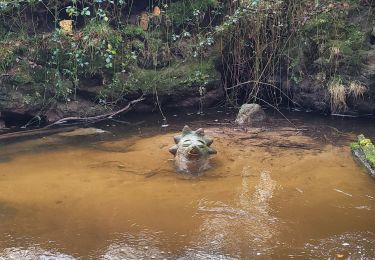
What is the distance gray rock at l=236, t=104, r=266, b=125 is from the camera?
23.6ft

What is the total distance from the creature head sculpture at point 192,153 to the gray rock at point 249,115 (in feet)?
5.46

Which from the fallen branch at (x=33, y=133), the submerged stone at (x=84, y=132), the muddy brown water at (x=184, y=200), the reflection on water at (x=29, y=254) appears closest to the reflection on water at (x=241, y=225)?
the muddy brown water at (x=184, y=200)

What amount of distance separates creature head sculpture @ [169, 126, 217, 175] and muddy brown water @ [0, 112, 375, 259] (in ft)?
0.39

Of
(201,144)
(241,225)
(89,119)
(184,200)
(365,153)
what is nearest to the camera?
(241,225)

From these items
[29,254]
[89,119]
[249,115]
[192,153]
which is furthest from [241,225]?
[89,119]

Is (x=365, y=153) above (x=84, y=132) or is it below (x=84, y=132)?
below

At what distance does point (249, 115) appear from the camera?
720 cm

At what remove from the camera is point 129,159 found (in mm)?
5633

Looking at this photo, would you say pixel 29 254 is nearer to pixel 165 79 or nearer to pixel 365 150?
pixel 365 150

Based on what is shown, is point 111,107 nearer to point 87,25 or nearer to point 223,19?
point 87,25

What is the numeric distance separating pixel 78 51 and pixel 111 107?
1.09 meters

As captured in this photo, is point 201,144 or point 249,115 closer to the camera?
point 201,144

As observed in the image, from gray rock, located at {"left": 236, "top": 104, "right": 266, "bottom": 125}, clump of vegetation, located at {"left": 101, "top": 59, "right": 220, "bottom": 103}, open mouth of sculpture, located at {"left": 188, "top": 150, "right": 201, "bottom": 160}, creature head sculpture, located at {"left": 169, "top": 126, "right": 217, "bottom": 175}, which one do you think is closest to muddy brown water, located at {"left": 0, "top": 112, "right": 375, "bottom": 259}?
creature head sculpture, located at {"left": 169, "top": 126, "right": 217, "bottom": 175}

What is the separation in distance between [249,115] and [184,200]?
3.06 metres
